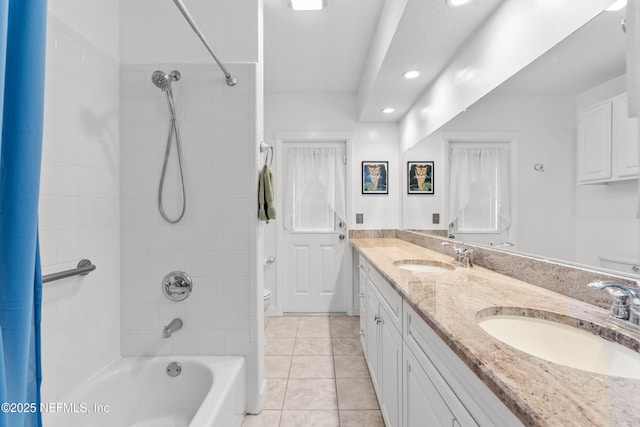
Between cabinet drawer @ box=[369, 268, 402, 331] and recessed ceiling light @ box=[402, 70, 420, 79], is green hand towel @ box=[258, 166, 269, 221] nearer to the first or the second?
cabinet drawer @ box=[369, 268, 402, 331]

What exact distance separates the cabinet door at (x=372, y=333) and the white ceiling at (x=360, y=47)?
5.26ft

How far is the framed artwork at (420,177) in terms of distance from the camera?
266cm

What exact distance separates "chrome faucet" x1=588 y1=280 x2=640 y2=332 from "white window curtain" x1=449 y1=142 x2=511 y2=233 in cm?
77

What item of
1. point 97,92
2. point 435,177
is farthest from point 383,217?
point 97,92

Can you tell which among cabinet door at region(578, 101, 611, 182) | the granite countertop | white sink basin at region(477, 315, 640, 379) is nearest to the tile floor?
the granite countertop

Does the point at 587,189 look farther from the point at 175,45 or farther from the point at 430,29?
the point at 175,45

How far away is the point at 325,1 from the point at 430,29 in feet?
2.51

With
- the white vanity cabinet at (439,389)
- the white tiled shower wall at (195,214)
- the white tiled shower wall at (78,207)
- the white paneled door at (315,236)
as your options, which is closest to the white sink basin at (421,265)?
the white vanity cabinet at (439,389)

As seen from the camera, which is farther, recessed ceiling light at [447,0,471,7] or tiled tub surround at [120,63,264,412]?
tiled tub surround at [120,63,264,412]

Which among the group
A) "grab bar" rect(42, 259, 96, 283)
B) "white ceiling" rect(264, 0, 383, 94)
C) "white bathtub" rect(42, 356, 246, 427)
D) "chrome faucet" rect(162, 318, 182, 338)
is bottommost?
"white bathtub" rect(42, 356, 246, 427)

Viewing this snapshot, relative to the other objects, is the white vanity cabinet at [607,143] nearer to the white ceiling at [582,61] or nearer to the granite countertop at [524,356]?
the white ceiling at [582,61]

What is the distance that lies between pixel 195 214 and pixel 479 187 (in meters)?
1.75

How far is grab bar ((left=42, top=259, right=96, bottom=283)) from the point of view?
47.1 inches

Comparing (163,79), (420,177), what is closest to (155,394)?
(163,79)
